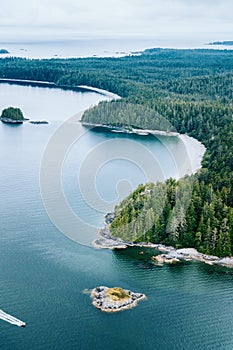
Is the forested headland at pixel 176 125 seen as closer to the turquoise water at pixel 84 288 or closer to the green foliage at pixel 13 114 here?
the turquoise water at pixel 84 288

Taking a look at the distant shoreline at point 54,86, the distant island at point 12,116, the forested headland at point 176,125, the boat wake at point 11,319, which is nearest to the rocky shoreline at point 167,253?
the forested headland at point 176,125

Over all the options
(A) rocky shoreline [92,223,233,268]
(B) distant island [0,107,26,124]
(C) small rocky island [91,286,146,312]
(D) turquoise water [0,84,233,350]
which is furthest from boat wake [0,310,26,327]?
(B) distant island [0,107,26,124]

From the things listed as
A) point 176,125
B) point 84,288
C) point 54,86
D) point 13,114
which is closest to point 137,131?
point 176,125

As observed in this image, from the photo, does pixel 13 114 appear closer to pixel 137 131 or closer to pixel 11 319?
pixel 137 131

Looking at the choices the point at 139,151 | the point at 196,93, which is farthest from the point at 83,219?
the point at 196,93

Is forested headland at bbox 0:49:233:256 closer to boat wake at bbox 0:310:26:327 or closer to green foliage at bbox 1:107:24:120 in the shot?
green foliage at bbox 1:107:24:120

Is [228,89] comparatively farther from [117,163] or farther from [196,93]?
[117,163]
